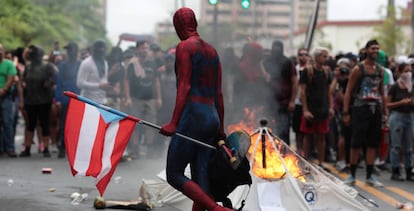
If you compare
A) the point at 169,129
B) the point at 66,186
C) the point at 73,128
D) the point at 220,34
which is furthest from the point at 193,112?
the point at 220,34

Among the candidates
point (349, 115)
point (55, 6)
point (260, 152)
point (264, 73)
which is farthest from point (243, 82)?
point (55, 6)

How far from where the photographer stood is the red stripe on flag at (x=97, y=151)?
25.8ft

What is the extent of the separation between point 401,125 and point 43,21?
147 ft

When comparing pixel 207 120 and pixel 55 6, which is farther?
pixel 55 6

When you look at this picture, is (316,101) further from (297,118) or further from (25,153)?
(25,153)

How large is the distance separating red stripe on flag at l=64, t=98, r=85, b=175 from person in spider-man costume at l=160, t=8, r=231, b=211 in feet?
3.33

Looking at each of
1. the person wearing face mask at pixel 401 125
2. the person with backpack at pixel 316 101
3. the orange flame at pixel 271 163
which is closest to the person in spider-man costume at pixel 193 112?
the orange flame at pixel 271 163

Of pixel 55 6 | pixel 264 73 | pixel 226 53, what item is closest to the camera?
pixel 264 73

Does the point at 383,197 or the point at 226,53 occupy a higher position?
the point at 226,53

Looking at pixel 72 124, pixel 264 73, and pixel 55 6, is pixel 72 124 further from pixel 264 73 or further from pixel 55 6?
pixel 55 6

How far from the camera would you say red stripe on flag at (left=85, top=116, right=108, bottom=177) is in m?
7.88

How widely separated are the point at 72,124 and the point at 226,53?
24.2ft

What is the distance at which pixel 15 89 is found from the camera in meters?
15.9

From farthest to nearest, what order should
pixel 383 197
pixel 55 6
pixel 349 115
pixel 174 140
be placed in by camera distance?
1. pixel 55 6
2. pixel 349 115
3. pixel 383 197
4. pixel 174 140
